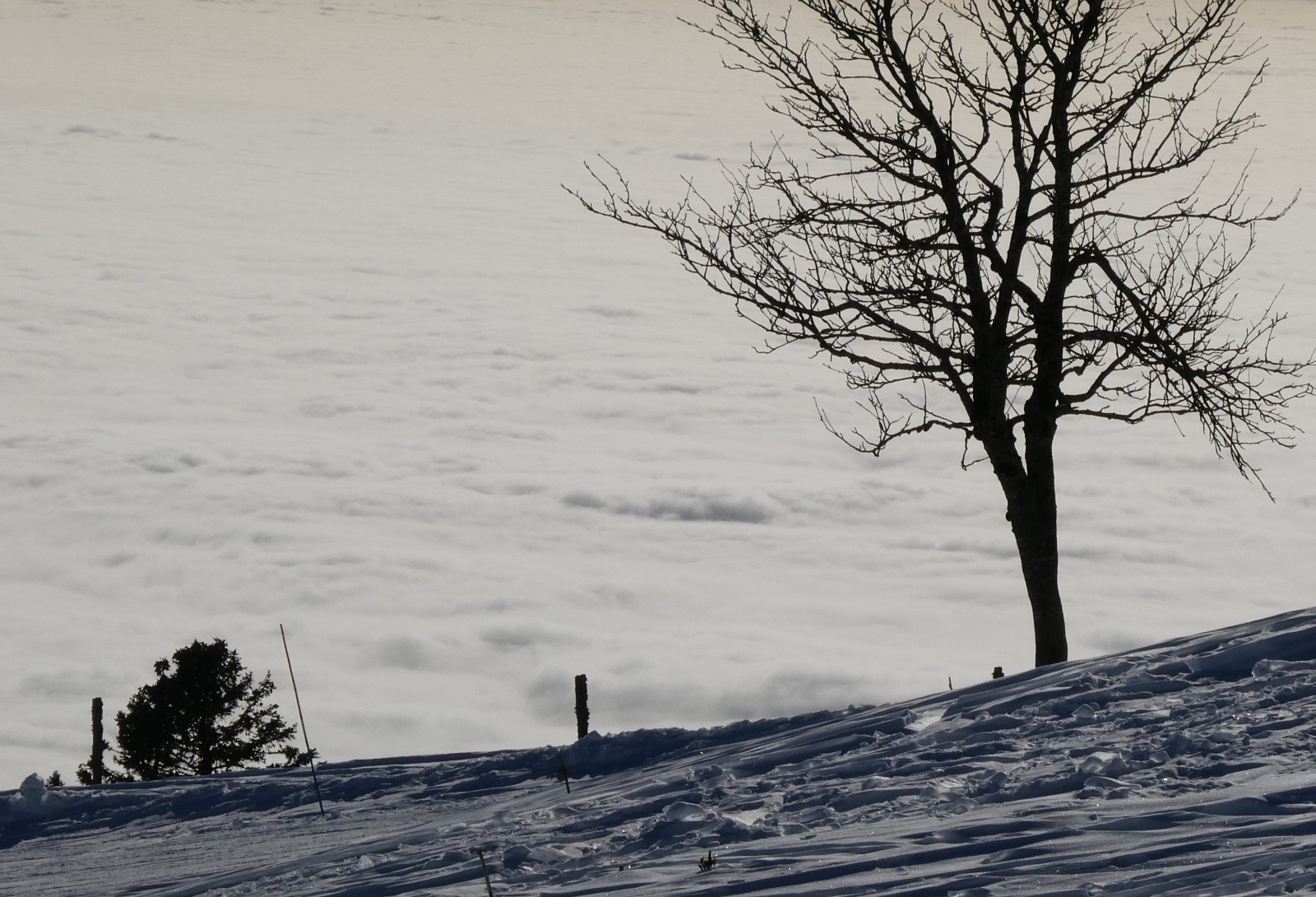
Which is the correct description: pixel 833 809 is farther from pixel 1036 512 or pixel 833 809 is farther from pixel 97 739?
pixel 97 739

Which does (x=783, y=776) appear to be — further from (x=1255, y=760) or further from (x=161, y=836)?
(x=161, y=836)

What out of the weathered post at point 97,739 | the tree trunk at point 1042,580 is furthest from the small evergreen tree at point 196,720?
the tree trunk at point 1042,580

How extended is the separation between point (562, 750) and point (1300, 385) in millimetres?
8432

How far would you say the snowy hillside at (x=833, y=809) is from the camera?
5254 mm


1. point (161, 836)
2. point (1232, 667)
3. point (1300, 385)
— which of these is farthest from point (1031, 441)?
point (161, 836)

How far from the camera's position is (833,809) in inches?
261

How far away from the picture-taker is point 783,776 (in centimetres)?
746

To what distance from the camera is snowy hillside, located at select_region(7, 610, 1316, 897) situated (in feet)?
17.2

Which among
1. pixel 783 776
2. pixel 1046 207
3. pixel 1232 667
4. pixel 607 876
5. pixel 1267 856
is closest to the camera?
pixel 1267 856

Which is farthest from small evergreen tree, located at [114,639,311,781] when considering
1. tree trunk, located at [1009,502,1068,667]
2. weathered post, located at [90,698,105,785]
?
tree trunk, located at [1009,502,1068,667]

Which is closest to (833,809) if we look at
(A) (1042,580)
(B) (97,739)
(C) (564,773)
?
(C) (564,773)

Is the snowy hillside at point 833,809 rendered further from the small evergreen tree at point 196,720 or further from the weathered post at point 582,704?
the small evergreen tree at point 196,720

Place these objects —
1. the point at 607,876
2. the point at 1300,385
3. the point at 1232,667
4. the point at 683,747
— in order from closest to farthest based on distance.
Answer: the point at 607,876, the point at 1232,667, the point at 683,747, the point at 1300,385

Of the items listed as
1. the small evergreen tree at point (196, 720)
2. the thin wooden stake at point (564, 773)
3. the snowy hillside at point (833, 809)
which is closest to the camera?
the snowy hillside at point (833, 809)
